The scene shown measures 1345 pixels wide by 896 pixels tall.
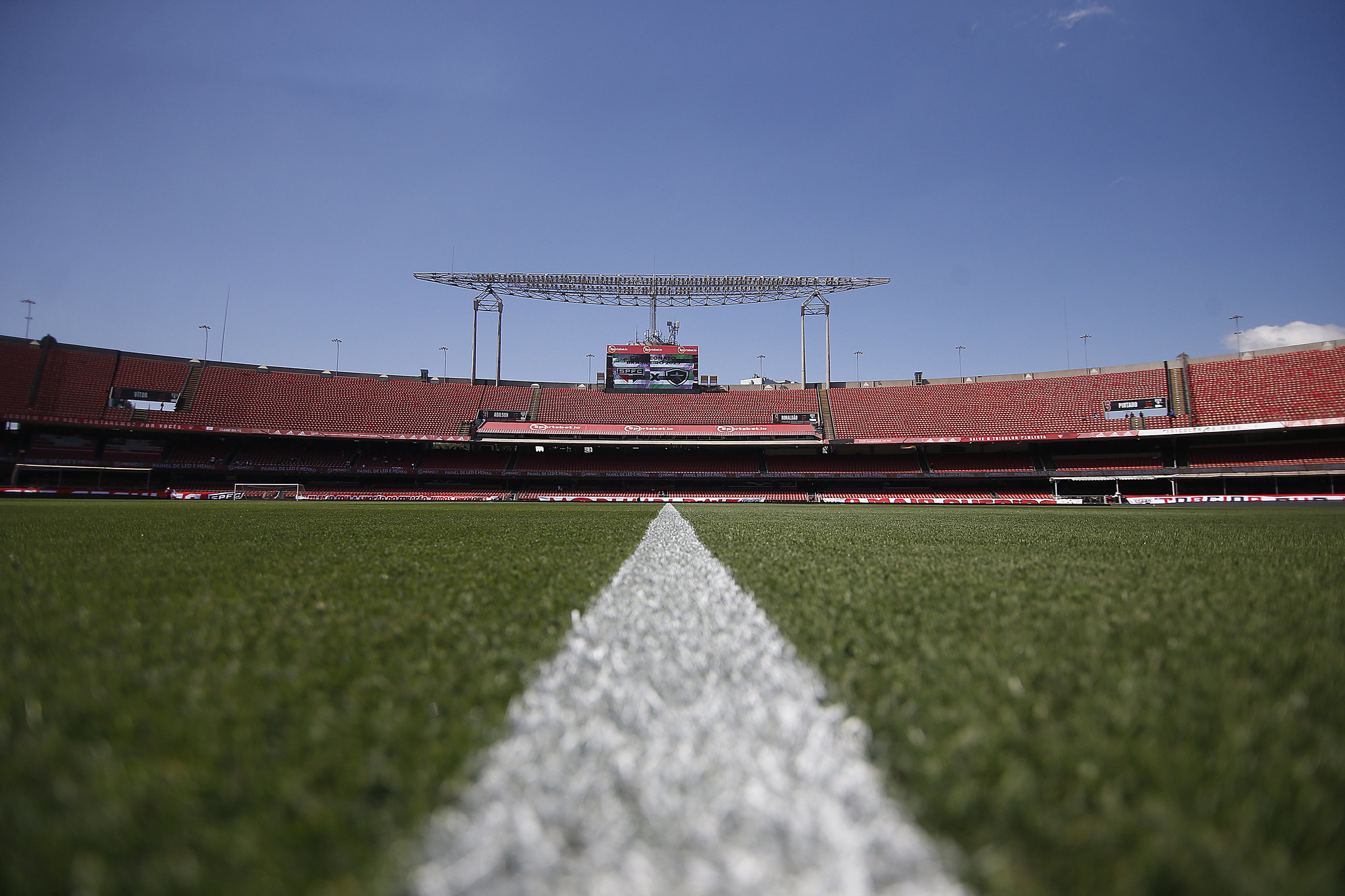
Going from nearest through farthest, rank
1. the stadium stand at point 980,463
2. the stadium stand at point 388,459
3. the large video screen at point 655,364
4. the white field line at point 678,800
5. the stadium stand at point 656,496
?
the white field line at point 678,800 → the stadium stand at point 656,496 → the stadium stand at point 980,463 → the stadium stand at point 388,459 → the large video screen at point 655,364

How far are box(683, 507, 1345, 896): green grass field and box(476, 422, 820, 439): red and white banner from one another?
3082 cm

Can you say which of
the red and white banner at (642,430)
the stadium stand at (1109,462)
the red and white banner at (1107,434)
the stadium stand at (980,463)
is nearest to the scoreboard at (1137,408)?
the red and white banner at (1107,434)

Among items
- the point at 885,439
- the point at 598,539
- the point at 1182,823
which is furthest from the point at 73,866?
the point at 885,439

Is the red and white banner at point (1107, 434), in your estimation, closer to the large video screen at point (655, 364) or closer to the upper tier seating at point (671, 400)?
the upper tier seating at point (671, 400)

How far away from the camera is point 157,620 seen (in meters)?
1.62

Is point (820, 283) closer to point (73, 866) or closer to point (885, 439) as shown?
point (885, 439)

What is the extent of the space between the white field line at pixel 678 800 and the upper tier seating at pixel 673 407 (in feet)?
109

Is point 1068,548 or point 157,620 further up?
point 157,620

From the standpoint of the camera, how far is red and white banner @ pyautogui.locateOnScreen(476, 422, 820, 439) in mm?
33125

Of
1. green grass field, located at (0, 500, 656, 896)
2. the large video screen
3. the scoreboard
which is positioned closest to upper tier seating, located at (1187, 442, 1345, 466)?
the scoreboard

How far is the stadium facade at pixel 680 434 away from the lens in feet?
85.0

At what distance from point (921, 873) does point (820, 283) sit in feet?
120

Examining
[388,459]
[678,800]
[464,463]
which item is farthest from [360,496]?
[678,800]

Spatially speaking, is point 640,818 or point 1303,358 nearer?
point 640,818
